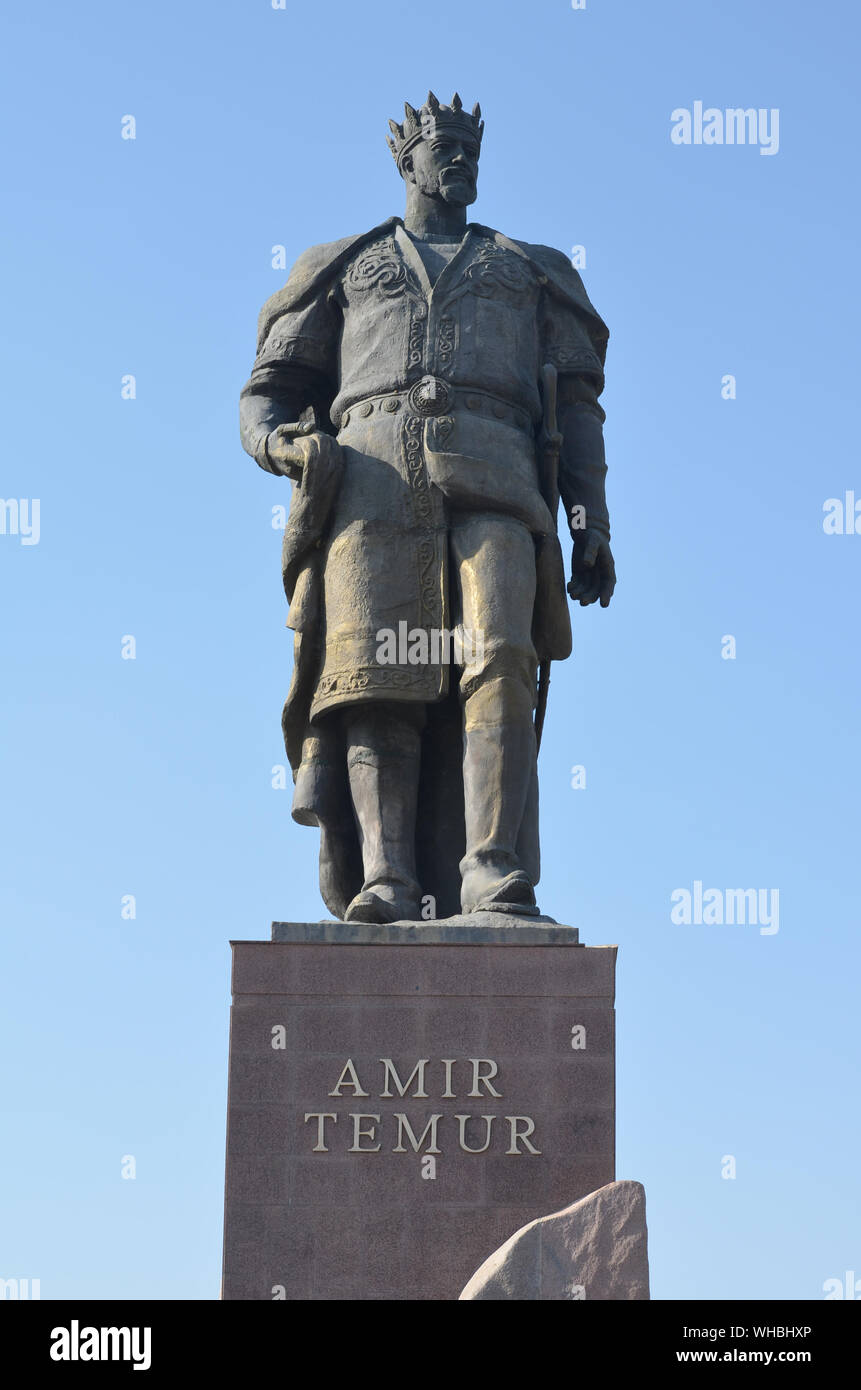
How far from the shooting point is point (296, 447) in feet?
42.0

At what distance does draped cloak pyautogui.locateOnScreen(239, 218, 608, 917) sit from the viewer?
12.6 metres

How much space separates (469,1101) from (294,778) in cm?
224

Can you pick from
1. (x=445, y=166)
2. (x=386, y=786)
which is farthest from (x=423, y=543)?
(x=445, y=166)

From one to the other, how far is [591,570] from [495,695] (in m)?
Answer: 1.22

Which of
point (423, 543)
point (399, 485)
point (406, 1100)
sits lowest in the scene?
point (406, 1100)

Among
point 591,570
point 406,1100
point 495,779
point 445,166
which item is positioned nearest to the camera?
point 406,1100

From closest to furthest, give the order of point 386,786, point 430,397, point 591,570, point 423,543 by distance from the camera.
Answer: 1. point 386,786
2. point 423,543
3. point 430,397
4. point 591,570

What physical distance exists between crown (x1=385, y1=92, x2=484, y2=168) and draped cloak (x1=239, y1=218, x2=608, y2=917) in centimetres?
56

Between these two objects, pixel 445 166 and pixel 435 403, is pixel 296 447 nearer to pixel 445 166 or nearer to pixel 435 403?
pixel 435 403

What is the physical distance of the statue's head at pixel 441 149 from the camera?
1352 centimetres

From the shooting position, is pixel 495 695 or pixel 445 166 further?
pixel 445 166

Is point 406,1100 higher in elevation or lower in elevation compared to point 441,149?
lower

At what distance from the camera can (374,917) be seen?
1199 centimetres
